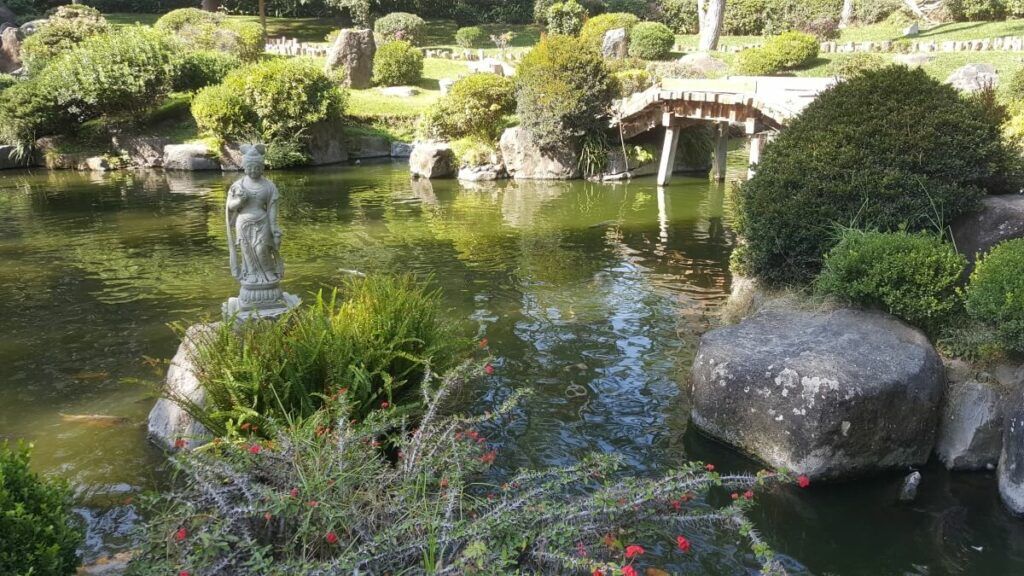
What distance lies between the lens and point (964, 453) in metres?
7.45

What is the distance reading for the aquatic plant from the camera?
14.5 feet

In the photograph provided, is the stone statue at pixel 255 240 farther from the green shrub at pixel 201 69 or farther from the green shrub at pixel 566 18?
the green shrub at pixel 566 18

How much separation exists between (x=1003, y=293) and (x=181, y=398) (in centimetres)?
814

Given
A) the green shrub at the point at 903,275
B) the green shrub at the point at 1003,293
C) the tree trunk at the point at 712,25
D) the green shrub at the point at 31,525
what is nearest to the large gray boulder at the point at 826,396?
the green shrub at the point at 903,275

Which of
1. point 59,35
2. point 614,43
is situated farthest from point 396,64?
point 59,35

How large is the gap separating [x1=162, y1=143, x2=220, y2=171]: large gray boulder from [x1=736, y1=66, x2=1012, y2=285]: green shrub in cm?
2419

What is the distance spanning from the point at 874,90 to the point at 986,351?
153 inches

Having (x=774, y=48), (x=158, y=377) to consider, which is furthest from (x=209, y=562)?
(x=774, y=48)

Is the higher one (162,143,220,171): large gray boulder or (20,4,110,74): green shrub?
(20,4,110,74): green shrub

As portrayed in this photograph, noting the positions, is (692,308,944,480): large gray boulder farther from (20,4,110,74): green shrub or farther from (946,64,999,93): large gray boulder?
(20,4,110,74): green shrub

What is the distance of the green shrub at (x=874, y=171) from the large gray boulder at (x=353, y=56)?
95.5 ft

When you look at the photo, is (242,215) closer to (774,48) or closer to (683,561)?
(683,561)

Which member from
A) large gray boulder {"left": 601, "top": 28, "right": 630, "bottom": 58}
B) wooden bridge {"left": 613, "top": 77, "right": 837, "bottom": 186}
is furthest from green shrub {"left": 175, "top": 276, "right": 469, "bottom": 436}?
large gray boulder {"left": 601, "top": 28, "right": 630, "bottom": 58}

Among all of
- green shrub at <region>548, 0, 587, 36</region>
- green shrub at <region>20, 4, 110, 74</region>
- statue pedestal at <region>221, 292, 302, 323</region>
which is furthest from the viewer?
green shrub at <region>548, 0, 587, 36</region>
